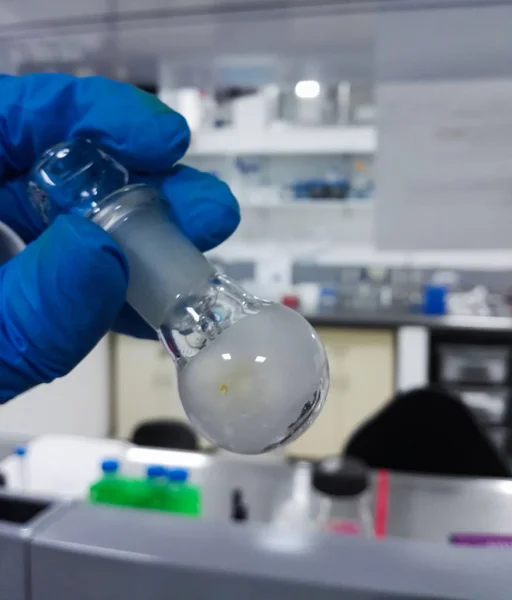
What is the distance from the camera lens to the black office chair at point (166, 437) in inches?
74.0

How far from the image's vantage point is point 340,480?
125cm

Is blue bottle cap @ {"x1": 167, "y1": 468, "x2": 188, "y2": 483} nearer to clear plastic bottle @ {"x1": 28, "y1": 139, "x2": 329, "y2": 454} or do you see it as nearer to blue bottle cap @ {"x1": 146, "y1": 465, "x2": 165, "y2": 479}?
blue bottle cap @ {"x1": 146, "y1": 465, "x2": 165, "y2": 479}

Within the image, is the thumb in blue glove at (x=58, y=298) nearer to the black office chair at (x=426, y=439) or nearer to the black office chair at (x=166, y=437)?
the black office chair at (x=426, y=439)

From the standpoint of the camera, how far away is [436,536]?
3.61ft

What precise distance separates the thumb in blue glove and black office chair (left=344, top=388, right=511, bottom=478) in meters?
1.28

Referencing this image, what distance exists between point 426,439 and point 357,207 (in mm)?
2576

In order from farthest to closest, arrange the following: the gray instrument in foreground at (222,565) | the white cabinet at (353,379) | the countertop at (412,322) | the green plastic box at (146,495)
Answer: the white cabinet at (353,379) < the countertop at (412,322) < the green plastic box at (146,495) < the gray instrument in foreground at (222,565)

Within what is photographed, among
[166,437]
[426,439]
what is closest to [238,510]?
[426,439]

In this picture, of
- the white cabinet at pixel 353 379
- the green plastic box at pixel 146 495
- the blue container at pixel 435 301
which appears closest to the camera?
the green plastic box at pixel 146 495

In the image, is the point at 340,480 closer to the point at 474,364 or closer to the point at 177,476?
the point at 177,476

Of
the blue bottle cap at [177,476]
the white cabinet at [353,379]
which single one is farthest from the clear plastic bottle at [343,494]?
the white cabinet at [353,379]

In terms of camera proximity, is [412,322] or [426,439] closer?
[426,439]

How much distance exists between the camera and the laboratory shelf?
363 centimetres

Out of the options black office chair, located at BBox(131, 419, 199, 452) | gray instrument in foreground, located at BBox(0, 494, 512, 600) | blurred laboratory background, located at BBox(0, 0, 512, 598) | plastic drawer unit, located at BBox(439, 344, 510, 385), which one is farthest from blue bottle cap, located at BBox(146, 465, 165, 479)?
plastic drawer unit, located at BBox(439, 344, 510, 385)
